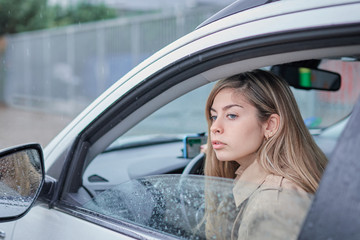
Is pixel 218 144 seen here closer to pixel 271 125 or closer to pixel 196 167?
pixel 271 125

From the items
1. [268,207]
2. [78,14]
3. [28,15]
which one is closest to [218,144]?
[268,207]

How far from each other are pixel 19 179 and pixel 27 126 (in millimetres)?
12437

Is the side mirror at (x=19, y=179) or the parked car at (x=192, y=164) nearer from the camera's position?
the parked car at (x=192, y=164)

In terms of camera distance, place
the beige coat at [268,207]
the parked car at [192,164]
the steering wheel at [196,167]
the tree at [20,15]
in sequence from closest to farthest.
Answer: the parked car at [192,164], the beige coat at [268,207], the steering wheel at [196,167], the tree at [20,15]

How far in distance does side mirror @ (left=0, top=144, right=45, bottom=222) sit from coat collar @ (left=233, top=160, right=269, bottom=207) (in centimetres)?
73

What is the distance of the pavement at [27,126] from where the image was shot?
1027 centimetres

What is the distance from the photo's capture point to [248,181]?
53.4 inches

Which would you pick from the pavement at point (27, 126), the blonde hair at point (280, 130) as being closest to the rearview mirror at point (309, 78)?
the blonde hair at point (280, 130)

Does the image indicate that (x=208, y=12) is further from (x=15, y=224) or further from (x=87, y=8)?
(x=87, y=8)

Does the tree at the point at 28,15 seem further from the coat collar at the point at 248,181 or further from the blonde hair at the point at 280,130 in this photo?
the coat collar at the point at 248,181

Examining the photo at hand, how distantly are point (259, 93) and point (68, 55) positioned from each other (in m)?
15.3

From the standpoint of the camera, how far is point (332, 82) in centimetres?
261

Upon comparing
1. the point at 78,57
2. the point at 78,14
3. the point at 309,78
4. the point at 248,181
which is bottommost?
the point at 248,181

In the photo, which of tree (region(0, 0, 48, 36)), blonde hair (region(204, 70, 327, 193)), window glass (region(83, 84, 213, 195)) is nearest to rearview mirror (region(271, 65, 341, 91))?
window glass (region(83, 84, 213, 195))
